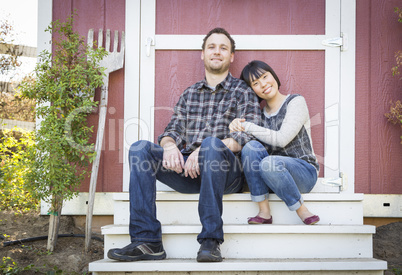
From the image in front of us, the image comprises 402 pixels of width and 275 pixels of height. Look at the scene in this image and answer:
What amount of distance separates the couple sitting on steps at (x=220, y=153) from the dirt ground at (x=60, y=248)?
617mm

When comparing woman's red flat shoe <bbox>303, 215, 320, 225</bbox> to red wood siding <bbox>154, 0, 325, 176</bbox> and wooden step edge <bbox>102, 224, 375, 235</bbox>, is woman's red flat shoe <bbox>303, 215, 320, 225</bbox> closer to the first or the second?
wooden step edge <bbox>102, 224, 375, 235</bbox>

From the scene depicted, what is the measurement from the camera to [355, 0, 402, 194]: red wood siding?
2.80 meters

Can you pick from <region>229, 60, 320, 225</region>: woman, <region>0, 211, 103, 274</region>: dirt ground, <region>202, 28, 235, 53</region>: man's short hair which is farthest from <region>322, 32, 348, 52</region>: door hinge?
<region>0, 211, 103, 274</region>: dirt ground

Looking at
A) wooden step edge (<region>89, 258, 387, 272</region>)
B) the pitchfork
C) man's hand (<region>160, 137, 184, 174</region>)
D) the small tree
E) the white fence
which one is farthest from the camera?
the white fence

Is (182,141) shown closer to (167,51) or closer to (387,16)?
(167,51)

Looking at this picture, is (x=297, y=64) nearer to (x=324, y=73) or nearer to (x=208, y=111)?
(x=324, y=73)

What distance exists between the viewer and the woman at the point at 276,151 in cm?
208

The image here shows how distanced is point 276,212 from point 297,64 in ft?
3.71

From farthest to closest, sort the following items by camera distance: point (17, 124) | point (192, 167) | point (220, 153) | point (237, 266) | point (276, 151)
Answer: point (17, 124) → point (276, 151) → point (192, 167) → point (220, 153) → point (237, 266)

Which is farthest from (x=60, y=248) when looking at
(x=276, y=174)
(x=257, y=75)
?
(x=257, y=75)

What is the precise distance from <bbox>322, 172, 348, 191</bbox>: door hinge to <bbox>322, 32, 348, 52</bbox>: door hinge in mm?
889

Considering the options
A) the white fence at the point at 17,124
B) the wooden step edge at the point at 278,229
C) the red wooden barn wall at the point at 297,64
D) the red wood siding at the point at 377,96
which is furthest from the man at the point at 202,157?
the white fence at the point at 17,124

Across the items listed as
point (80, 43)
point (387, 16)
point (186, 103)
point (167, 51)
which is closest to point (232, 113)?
point (186, 103)

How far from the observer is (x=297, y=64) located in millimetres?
2812
